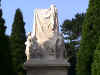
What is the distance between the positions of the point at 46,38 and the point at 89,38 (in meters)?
11.8

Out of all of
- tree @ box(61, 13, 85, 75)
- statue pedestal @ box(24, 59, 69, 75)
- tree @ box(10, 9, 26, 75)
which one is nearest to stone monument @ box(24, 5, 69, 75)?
statue pedestal @ box(24, 59, 69, 75)

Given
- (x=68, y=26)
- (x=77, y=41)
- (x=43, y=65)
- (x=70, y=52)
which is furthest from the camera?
(x=68, y=26)

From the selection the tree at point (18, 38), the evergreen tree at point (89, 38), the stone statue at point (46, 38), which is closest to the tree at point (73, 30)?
the tree at point (18, 38)

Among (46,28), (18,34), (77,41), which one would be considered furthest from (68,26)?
(46,28)

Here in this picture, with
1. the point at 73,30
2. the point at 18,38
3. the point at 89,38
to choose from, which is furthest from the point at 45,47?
the point at 73,30

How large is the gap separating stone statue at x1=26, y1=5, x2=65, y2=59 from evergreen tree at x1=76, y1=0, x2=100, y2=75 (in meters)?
10.9

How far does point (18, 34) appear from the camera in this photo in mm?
40188

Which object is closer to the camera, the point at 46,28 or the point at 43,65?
the point at 43,65

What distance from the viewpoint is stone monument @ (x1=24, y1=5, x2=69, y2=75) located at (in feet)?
61.5

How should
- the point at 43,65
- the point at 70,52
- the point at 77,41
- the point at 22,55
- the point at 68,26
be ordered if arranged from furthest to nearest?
the point at 68,26
the point at 77,41
the point at 70,52
the point at 22,55
the point at 43,65

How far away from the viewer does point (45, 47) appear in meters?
19.4

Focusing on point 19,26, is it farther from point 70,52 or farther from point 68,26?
point 68,26

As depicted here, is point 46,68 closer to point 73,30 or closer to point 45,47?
point 45,47

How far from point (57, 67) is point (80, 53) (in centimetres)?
1267
